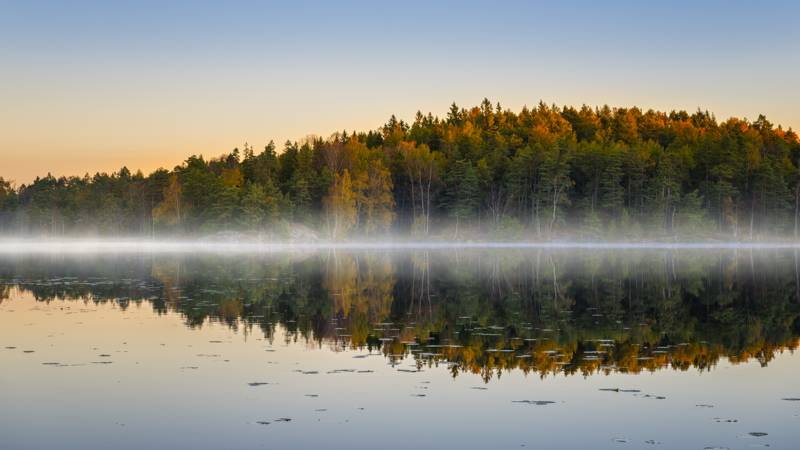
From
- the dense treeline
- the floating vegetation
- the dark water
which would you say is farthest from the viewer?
the dense treeline

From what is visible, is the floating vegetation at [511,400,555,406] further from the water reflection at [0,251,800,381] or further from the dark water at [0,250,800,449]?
the water reflection at [0,251,800,381]

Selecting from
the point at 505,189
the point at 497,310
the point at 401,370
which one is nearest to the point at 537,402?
the point at 401,370

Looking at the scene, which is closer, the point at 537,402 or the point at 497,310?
the point at 537,402

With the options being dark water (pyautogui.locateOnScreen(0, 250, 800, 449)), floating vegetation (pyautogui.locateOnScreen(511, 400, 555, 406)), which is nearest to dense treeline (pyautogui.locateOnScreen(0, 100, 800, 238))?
dark water (pyautogui.locateOnScreen(0, 250, 800, 449))

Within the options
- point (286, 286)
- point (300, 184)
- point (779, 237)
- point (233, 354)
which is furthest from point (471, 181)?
point (233, 354)

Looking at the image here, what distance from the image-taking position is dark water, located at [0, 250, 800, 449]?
11.1 m

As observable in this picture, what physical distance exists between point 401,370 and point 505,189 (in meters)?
108

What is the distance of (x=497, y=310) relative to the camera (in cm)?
2548

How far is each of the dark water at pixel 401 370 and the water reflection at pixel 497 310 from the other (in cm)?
11

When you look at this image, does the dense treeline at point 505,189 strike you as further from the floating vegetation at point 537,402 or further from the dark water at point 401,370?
the floating vegetation at point 537,402

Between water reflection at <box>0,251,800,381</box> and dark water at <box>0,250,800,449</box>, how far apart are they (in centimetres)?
11

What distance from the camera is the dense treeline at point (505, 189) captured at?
114 metres

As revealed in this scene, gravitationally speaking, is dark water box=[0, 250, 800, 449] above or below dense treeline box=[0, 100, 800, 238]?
below

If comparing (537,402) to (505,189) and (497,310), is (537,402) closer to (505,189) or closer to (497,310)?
(497,310)
